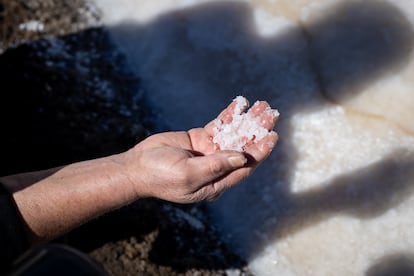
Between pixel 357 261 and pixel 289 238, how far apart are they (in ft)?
1.12

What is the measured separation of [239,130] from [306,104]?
89 centimetres

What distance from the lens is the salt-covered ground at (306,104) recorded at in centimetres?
281

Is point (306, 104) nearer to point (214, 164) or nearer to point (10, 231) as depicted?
point (214, 164)

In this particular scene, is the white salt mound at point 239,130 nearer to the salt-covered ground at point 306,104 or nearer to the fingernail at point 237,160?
the fingernail at point 237,160

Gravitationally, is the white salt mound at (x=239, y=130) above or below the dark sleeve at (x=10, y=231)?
below

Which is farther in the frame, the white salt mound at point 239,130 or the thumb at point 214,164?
the white salt mound at point 239,130

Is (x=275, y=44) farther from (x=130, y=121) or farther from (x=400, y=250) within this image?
(x=400, y=250)

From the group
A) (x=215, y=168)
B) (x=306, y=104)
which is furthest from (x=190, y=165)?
(x=306, y=104)

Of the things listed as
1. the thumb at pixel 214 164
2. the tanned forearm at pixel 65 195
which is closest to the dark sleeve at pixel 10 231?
the tanned forearm at pixel 65 195

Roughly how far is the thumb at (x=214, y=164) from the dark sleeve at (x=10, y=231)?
2.09 feet

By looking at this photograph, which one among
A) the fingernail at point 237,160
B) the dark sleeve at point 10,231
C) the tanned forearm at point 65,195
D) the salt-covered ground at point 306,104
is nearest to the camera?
the dark sleeve at point 10,231

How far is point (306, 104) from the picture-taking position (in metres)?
3.14

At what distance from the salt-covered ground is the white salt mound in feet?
2.28

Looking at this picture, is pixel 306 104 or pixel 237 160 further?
pixel 306 104
